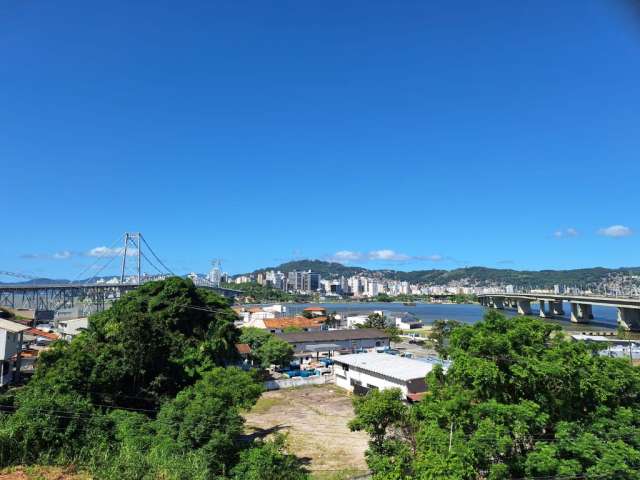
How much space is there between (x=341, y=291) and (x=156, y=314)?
16533 cm

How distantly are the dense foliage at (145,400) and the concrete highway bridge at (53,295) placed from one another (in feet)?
113

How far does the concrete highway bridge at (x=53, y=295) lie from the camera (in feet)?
152

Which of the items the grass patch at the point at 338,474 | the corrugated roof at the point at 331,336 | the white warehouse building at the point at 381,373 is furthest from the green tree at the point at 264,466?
the corrugated roof at the point at 331,336

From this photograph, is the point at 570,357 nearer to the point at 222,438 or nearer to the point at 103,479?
the point at 222,438

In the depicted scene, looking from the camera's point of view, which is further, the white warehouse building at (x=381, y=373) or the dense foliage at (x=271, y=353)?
the dense foliage at (x=271, y=353)

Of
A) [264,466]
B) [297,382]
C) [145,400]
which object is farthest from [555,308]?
[264,466]

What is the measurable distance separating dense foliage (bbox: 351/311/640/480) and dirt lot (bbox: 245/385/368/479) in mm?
2547

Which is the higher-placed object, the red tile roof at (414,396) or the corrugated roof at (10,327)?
the corrugated roof at (10,327)

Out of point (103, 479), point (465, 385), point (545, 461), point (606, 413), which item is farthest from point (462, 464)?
point (103, 479)

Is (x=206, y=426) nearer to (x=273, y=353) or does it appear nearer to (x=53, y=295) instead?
(x=273, y=353)

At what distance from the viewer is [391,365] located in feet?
65.6

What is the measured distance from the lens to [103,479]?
21.4ft

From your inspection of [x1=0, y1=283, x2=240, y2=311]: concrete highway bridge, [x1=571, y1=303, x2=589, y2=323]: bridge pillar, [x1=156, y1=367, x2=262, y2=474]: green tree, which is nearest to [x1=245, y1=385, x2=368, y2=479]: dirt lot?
[x1=156, y1=367, x2=262, y2=474]: green tree

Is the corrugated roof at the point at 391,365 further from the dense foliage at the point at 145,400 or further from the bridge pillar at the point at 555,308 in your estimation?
the bridge pillar at the point at 555,308
